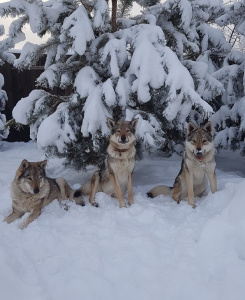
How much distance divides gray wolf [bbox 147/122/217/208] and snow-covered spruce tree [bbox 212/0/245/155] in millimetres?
1836

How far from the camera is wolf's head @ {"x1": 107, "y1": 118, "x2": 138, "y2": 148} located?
532 centimetres

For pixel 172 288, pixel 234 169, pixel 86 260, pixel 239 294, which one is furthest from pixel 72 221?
pixel 234 169

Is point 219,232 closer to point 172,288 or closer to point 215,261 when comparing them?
point 215,261

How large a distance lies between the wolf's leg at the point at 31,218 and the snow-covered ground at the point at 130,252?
0.12m

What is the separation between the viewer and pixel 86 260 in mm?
3777

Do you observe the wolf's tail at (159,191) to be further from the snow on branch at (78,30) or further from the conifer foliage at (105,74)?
the snow on branch at (78,30)

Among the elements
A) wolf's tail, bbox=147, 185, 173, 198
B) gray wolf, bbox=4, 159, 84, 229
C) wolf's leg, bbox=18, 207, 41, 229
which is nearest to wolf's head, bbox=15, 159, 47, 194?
gray wolf, bbox=4, 159, 84, 229

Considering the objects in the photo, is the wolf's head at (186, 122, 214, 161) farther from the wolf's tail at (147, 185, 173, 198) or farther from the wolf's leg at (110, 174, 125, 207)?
the wolf's leg at (110, 174, 125, 207)

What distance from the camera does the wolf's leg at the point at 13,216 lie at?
16.1 ft

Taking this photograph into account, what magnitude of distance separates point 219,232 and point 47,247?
2.13 metres

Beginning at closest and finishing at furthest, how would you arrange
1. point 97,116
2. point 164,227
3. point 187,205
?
point 164,227
point 187,205
point 97,116

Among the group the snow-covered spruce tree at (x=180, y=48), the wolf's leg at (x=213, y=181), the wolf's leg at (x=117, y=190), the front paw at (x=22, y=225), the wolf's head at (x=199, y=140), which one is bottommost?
the front paw at (x=22, y=225)

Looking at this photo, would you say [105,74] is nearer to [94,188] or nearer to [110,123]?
[110,123]

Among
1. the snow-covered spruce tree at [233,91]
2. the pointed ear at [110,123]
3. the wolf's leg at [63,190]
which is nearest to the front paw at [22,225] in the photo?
the wolf's leg at [63,190]
